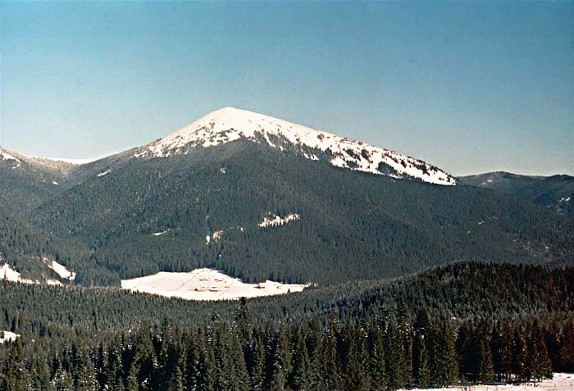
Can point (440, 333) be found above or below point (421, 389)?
above

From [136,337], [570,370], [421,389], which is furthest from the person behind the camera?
[136,337]

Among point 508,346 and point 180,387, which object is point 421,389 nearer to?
point 508,346

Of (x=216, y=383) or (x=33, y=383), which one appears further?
(x=33, y=383)

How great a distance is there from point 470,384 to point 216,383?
4882 centimetres

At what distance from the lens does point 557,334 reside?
178m

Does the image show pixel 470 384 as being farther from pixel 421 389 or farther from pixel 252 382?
pixel 252 382

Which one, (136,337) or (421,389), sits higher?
(136,337)

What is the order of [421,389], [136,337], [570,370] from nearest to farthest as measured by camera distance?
[421,389], [570,370], [136,337]

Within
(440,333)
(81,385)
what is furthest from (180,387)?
(440,333)

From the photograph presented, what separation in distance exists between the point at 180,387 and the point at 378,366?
1511 inches

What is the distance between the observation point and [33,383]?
17600 cm

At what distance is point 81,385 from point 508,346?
8569cm

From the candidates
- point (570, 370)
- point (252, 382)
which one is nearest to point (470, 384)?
point (570, 370)

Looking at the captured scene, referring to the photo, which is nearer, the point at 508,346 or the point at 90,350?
the point at 508,346
